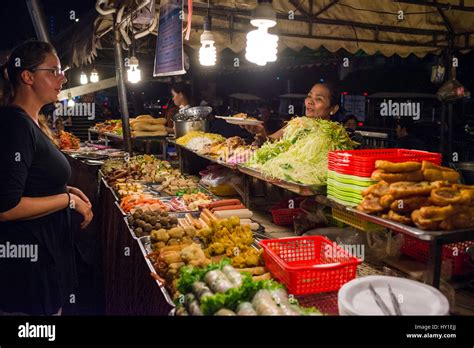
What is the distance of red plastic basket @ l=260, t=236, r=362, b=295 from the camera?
2.68 meters

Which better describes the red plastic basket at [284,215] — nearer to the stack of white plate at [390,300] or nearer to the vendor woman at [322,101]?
the vendor woman at [322,101]

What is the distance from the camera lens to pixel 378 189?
2.77 meters

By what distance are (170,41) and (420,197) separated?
3.72 meters

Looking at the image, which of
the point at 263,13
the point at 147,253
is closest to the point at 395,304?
the point at 147,253

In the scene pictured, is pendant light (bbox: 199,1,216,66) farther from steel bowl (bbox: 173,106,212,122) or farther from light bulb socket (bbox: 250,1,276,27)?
steel bowl (bbox: 173,106,212,122)

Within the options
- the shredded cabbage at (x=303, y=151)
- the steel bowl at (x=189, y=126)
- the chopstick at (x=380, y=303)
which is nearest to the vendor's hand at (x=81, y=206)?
the shredded cabbage at (x=303, y=151)

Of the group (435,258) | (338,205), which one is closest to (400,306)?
(435,258)

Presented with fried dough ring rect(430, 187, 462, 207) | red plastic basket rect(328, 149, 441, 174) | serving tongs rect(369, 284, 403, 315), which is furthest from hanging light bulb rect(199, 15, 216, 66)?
serving tongs rect(369, 284, 403, 315)

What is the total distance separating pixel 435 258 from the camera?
2.40m

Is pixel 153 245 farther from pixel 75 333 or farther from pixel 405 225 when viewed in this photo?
pixel 405 225

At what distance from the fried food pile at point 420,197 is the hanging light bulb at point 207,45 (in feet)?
10.7

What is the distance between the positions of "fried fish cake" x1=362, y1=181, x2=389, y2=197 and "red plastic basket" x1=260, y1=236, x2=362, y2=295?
17.8 inches

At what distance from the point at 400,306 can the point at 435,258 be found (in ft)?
1.32

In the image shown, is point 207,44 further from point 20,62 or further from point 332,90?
point 20,62
